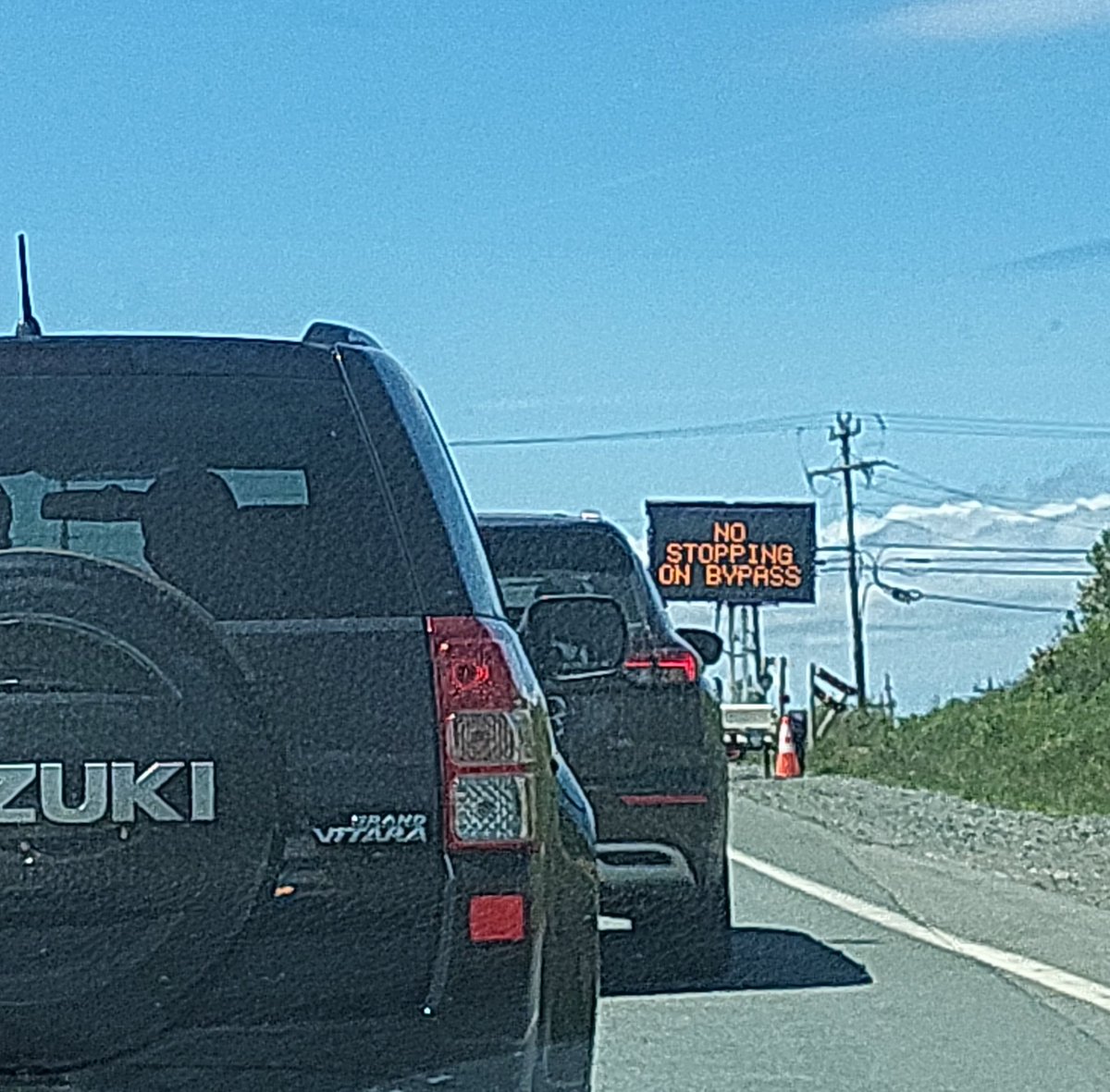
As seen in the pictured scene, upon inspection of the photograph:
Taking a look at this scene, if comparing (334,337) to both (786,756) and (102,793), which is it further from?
(786,756)

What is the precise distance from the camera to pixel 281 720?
3.89 metres

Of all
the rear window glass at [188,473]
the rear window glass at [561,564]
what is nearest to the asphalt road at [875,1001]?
the rear window glass at [561,564]

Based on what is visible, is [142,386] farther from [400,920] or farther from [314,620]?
[400,920]

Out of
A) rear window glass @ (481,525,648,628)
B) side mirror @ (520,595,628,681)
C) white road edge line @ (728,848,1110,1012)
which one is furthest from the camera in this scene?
rear window glass @ (481,525,648,628)

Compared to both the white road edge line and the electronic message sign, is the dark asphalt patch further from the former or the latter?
the electronic message sign

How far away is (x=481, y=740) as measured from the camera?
3.95 meters

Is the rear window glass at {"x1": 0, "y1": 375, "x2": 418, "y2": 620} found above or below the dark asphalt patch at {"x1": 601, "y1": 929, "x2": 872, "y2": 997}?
above

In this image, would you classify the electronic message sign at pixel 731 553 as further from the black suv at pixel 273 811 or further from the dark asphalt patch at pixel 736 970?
the black suv at pixel 273 811

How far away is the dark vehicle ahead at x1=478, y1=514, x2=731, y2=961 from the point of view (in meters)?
9.66

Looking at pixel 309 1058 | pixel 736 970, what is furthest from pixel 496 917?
pixel 736 970

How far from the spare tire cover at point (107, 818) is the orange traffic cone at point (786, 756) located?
98.6ft

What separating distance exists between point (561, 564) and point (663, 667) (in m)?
0.73

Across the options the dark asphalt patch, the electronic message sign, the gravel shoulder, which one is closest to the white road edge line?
the dark asphalt patch

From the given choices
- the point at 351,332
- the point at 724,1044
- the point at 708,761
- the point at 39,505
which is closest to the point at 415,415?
the point at 351,332
